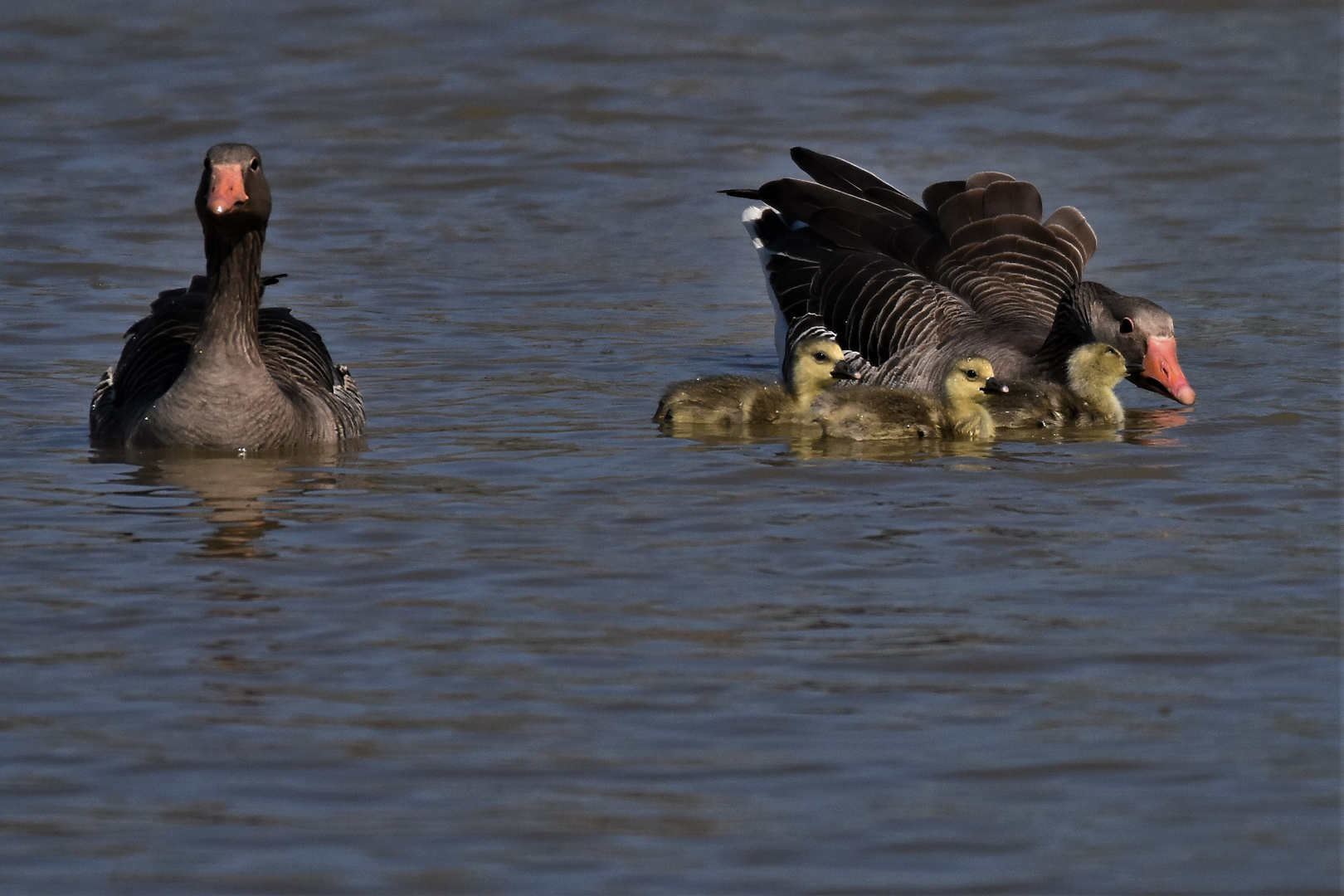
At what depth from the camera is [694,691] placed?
639 cm

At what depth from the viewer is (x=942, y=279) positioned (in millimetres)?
12156

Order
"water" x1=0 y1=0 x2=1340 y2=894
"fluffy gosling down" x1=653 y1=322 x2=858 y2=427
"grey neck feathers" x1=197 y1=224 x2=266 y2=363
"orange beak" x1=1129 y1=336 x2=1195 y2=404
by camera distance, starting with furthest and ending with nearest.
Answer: "orange beak" x1=1129 y1=336 x2=1195 y2=404, "fluffy gosling down" x1=653 y1=322 x2=858 y2=427, "grey neck feathers" x1=197 y1=224 x2=266 y2=363, "water" x1=0 y1=0 x2=1340 y2=894

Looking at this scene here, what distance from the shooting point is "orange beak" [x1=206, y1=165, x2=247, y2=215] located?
9508 mm

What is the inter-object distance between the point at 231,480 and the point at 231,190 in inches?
50.1

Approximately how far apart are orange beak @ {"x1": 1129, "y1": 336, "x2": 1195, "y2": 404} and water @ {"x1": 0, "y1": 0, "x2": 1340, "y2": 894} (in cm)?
15

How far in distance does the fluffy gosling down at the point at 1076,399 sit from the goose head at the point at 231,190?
11.7 ft

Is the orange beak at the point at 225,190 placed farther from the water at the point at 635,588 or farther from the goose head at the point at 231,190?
the water at the point at 635,588

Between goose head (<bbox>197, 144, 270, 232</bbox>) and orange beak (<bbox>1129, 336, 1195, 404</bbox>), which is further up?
goose head (<bbox>197, 144, 270, 232</bbox>)

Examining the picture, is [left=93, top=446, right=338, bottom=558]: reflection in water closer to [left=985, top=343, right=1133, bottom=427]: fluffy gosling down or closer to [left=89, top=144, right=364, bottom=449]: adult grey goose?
[left=89, top=144, right=364, bottom=449]: adult grey goose

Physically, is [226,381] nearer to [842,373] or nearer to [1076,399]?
[842,373]

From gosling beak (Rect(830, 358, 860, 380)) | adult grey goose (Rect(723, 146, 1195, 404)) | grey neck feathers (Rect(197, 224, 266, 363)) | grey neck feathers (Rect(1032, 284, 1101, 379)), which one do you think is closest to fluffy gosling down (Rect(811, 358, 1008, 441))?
gosling beak (Rect(830, 358, 860, 380))

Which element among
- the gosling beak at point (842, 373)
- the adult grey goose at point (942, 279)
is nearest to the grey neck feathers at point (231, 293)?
the gosling beak at point (842, 373)

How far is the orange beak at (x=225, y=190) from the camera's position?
31.2ft

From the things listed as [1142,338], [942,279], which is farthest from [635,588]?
[942,279]
